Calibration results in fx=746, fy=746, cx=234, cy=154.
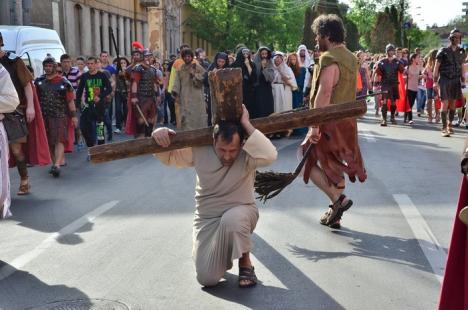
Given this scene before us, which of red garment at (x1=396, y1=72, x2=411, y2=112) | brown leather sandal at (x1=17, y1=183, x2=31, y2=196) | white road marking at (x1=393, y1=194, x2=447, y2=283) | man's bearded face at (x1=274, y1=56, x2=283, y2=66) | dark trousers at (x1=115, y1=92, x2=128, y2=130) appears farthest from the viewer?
red garment at (x1=396, y1=72, x2=411, y2=112)

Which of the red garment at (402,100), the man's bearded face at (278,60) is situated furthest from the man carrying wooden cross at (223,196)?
the red garment at (402,100)

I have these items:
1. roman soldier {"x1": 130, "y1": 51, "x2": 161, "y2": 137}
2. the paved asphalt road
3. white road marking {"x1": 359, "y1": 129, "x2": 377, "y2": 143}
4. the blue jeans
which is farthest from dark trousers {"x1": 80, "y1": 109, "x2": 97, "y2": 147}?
the blue jeans

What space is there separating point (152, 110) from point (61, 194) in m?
5.28

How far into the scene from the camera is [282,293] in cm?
525

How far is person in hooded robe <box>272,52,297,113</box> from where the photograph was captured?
1652 cm

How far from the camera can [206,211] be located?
5449mm

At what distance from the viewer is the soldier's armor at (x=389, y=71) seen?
707 inches

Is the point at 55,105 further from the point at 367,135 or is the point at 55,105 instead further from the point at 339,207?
the point at 367,135

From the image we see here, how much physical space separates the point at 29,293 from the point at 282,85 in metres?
11.9

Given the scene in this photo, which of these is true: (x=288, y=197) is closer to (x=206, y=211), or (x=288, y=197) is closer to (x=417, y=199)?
(x=417, y=199)

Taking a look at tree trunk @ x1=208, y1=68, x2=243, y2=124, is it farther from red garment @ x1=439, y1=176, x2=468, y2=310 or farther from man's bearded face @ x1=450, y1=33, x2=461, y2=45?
man's bearded face @ x1=450, y1=33, x2=461, y2=45

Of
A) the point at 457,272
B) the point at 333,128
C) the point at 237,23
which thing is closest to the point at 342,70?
the point at 333,128

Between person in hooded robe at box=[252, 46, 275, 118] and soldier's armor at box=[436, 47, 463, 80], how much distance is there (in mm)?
3490

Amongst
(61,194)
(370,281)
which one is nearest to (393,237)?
(370,281)
